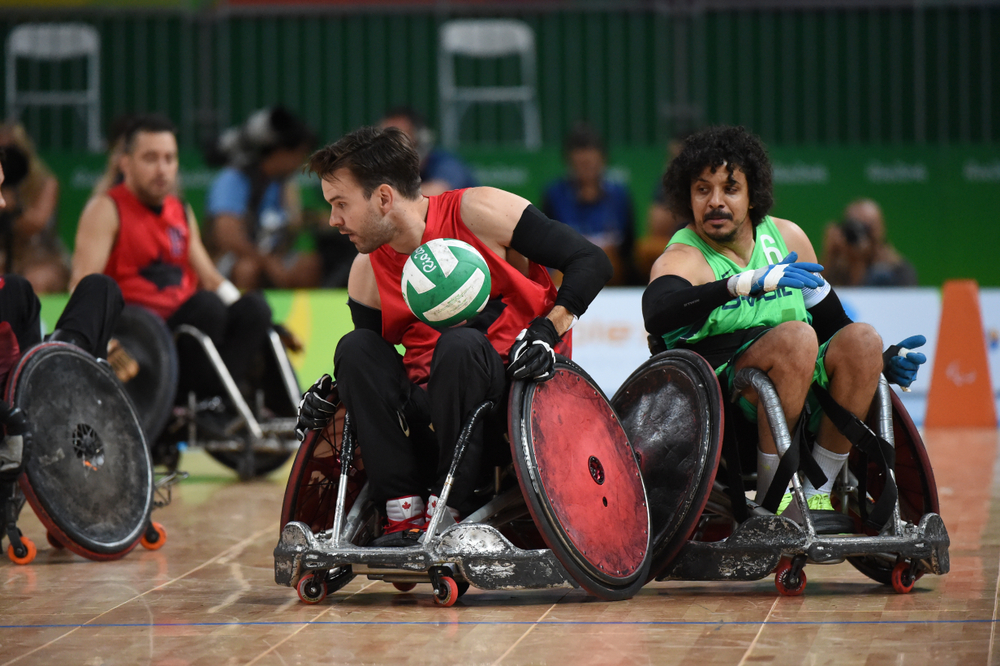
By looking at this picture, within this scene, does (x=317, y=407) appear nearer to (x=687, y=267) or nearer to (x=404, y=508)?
(x=404, y=508)

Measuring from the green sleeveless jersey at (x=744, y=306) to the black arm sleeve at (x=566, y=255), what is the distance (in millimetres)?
323

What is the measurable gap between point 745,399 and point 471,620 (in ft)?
3.62

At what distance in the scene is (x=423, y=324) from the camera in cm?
412

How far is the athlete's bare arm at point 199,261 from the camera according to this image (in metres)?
6.96

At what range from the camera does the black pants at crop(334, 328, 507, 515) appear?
12.2 ft

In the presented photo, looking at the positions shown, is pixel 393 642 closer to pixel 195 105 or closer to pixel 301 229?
pixel 301 229

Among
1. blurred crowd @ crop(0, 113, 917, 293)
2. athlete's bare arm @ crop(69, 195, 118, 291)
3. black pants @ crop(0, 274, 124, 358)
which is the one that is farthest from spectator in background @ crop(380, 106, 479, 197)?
black pants @ crop(0, 274, 124, 358)

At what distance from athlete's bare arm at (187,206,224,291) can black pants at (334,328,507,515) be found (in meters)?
3.34


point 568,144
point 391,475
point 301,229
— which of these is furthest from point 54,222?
point 391,475

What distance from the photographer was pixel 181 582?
167 inches

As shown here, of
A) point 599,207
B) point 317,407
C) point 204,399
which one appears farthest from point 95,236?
point 599,207

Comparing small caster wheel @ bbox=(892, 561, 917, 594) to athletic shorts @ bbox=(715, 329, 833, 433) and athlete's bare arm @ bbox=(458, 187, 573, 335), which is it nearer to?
athletic shorts @ bbox=(715, 329, 833, 433)

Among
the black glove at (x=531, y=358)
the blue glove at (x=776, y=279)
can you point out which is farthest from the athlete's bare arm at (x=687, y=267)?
the black glove at (x=531, y=358)

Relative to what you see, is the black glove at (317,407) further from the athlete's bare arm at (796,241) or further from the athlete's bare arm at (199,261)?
the athlete's bare arm at (199,261)
